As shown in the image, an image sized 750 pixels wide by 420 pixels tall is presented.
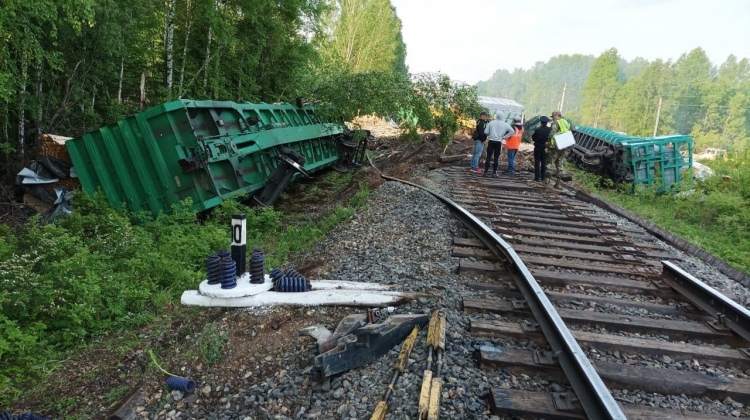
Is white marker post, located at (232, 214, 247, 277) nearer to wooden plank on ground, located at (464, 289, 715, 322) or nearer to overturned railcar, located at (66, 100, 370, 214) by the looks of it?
wooden plank on ground, located at (464, 289, 715, 322)

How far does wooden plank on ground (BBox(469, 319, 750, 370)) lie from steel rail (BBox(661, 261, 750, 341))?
332 millimetres

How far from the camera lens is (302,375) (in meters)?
2.84

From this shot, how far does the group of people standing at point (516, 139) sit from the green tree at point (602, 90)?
8891 centimetres

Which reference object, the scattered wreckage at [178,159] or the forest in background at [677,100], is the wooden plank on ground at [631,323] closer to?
the scattered wreckage at [178,159]

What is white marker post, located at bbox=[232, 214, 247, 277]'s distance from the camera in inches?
151

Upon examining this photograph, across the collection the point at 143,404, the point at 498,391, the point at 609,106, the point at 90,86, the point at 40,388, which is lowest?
the point at 40,388

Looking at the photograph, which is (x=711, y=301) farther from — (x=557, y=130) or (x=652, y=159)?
(x=652, y=159)

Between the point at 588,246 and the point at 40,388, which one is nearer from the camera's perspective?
the point at 40,388

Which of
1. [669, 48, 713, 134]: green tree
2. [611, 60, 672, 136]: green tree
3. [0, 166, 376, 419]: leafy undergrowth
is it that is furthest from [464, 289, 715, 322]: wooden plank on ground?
[669, 48, 713, 134]: green tree

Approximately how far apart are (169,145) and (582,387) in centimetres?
712

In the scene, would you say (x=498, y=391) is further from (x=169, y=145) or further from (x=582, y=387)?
(x=169, y=145)

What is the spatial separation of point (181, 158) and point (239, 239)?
4.25m

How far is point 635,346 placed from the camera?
123 inches

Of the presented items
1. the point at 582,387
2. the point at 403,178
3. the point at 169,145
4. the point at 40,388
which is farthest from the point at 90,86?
the point at 582,387
